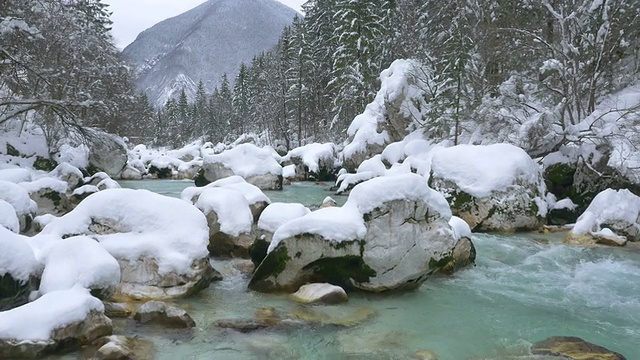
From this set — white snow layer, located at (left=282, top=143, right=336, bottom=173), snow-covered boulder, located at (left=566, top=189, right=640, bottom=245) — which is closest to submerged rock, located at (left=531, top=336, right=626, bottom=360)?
snow-covered boulder, located at (left=566, top=189, right=640, bottom=245)

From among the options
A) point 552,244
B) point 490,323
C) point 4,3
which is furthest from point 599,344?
point 4,3

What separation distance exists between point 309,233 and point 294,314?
1.26m

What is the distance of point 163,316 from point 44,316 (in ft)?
4.33

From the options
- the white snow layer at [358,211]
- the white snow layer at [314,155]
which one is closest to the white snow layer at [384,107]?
the white snow layer at [314,155]

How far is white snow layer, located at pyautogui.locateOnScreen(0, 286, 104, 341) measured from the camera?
4.57 meters

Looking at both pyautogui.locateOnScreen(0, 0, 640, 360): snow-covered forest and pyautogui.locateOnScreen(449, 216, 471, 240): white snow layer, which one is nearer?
pyautogui.locateOnScreen(0, 0, 640, 360): snow-covered forest

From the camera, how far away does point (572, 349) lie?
5145 mm

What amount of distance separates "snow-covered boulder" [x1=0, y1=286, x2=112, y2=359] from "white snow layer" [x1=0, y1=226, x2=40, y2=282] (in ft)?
2.86

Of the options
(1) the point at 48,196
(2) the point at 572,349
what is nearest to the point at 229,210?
(2) the point at 572,349

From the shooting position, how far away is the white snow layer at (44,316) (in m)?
4.57

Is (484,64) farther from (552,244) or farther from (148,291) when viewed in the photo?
(148,291)

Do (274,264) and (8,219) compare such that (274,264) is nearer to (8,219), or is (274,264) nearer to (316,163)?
(8,219)

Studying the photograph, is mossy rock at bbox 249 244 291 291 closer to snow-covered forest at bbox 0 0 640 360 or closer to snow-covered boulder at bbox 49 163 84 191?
Answer: snow-covered forest at bbox 0 0 640 360

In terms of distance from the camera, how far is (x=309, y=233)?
6867 millimetres
